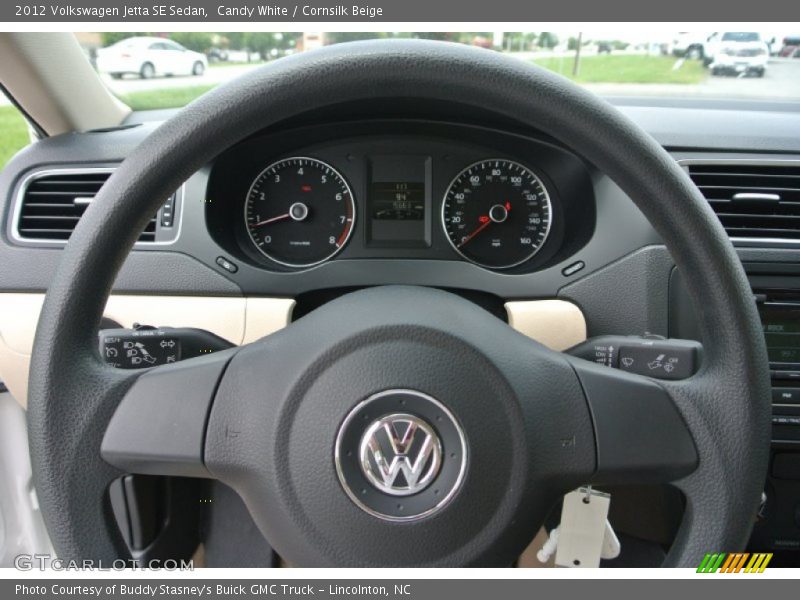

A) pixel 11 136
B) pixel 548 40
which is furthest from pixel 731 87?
pixel 11 136

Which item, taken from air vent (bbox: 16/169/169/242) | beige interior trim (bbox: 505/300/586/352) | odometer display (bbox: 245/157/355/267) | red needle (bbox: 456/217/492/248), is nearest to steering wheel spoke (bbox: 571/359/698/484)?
beige interior trim (bbox: 505/300/586/352)

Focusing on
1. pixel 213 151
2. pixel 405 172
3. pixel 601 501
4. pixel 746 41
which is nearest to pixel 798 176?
pixel 746 41

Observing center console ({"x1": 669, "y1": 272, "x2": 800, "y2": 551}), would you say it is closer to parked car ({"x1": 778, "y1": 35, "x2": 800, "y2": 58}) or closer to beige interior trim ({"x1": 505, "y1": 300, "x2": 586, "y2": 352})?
beige interior trim ({"x1": 505, "y1": 300, "x2": 586, "y2": 352})

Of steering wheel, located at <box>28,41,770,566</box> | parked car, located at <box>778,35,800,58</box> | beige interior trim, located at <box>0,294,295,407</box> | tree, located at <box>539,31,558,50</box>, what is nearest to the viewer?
steering wheel, located at <box>28,41,770,566</box>

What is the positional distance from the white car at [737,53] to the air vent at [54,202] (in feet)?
5.96

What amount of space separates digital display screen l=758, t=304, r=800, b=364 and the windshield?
776 millimetres

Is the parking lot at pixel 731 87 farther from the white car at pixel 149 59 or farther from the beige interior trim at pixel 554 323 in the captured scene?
the white car at pixel 149 59

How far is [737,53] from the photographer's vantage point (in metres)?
2.06

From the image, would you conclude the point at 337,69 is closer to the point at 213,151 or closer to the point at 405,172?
the point at 213,151

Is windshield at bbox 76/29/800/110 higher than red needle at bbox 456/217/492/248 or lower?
higher

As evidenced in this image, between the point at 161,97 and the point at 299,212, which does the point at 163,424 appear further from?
the point at 161,97

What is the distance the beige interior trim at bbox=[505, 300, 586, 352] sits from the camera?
6.06 feet

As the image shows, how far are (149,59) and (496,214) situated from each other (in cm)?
117

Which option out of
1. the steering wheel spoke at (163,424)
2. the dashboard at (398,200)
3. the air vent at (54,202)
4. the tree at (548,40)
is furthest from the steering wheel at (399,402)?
the air vent at (54,202)
